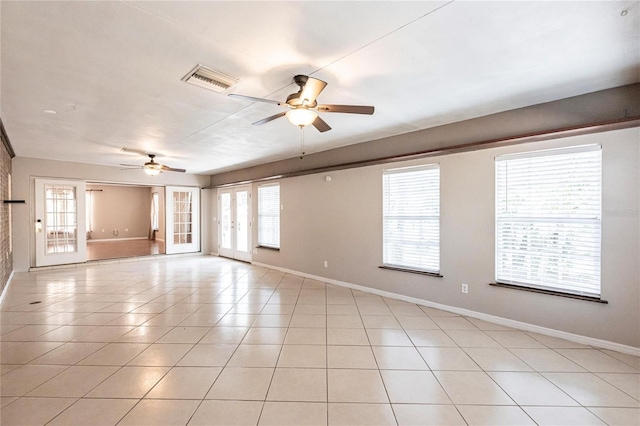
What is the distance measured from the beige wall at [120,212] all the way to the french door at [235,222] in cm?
631

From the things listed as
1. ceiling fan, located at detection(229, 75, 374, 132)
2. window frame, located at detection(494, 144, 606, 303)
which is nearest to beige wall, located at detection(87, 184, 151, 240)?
ceiling fan, located at detection(229, 75, 374, 132)

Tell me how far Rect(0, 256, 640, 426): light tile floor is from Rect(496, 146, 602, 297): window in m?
0.70

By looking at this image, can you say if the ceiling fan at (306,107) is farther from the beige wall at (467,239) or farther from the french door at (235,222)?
the french door at (235,222)

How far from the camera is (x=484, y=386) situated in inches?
85.6

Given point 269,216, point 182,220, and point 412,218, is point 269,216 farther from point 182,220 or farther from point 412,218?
point 412,218

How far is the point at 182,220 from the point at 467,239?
8.08 metres

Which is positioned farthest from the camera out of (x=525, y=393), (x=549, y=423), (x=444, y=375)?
(x=444, y=375)

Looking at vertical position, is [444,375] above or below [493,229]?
below

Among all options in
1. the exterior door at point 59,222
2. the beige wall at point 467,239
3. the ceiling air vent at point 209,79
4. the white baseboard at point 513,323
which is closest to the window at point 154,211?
the exterior door at point 59,222

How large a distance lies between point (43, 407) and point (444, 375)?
3068 mm

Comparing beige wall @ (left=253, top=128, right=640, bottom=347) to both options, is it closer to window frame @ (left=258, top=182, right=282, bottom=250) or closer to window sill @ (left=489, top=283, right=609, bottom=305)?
window sill @ (left=489, top=283, right=609, bottom=305)

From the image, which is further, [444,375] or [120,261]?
[120,261]

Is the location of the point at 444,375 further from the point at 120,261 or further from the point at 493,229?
the point at 120,261

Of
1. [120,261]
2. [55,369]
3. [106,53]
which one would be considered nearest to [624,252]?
[106,53]
